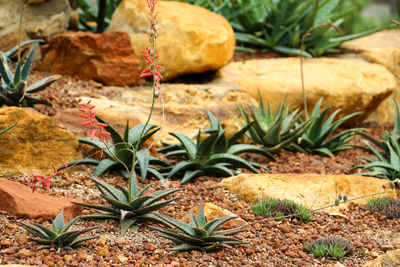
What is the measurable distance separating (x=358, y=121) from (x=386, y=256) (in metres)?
4.73

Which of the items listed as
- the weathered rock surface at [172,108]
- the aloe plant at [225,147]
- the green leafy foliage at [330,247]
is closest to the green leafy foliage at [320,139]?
the aloe plant at [225,147]

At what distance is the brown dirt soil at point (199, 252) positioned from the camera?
286 cm

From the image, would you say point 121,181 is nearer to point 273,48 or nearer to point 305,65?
point 305,65

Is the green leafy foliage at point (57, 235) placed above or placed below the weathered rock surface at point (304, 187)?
above

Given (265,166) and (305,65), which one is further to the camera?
(305,65)

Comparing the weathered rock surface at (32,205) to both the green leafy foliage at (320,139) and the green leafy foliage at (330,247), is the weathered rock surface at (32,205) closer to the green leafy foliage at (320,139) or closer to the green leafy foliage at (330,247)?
the green leafy foliage at (330,247)

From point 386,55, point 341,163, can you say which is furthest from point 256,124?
point 386,55

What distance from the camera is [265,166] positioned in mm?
5203

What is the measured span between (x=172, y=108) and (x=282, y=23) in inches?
126

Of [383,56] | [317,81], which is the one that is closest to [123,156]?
[317,81]

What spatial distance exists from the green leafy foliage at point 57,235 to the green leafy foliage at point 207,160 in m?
1.63

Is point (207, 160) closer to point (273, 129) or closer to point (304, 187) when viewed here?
point (304, 187)

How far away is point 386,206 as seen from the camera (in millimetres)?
4039

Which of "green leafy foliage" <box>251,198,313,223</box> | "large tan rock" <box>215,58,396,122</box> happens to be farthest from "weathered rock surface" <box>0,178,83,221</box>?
→ "large tan rock" <box>215,58,396,122</box>
